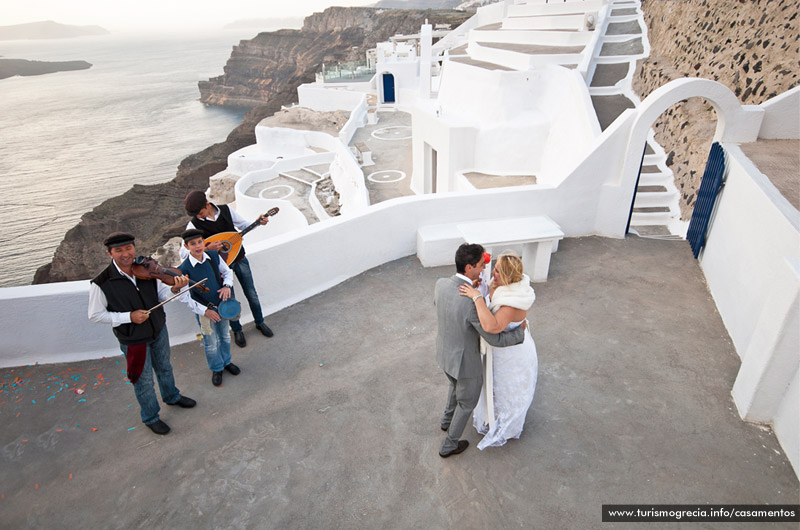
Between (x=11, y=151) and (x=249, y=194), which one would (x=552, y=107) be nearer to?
(x=249, y=194)

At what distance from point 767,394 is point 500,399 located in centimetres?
216

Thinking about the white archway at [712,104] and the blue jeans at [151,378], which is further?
the white archway at [712,104]

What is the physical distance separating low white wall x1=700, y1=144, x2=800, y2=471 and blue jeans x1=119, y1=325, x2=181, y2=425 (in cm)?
482

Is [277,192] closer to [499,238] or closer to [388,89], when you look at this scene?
[499,238]

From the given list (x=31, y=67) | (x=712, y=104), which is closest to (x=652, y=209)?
(x=712, y=104)

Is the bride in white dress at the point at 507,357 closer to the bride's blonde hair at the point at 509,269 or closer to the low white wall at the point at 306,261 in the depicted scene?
the bride's blonde hair at the point at 509,269

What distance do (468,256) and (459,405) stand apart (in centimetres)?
119

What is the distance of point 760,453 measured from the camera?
11.0ft

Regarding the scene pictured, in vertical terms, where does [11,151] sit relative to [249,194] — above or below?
below

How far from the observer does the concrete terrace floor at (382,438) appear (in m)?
3.11

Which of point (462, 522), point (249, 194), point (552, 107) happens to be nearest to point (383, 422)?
point (462, 522)

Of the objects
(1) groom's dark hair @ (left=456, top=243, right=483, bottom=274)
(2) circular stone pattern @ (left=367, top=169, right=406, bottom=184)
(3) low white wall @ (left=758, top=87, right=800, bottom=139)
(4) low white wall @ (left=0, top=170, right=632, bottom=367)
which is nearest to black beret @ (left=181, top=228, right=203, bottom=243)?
(4) low white wall @ (left=0, top=170, right=632, bottom=367)

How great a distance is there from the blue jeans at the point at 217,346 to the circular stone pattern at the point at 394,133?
16.7m

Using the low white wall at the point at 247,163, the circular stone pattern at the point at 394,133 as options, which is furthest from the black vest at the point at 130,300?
the low white wall at the point at 247,163
